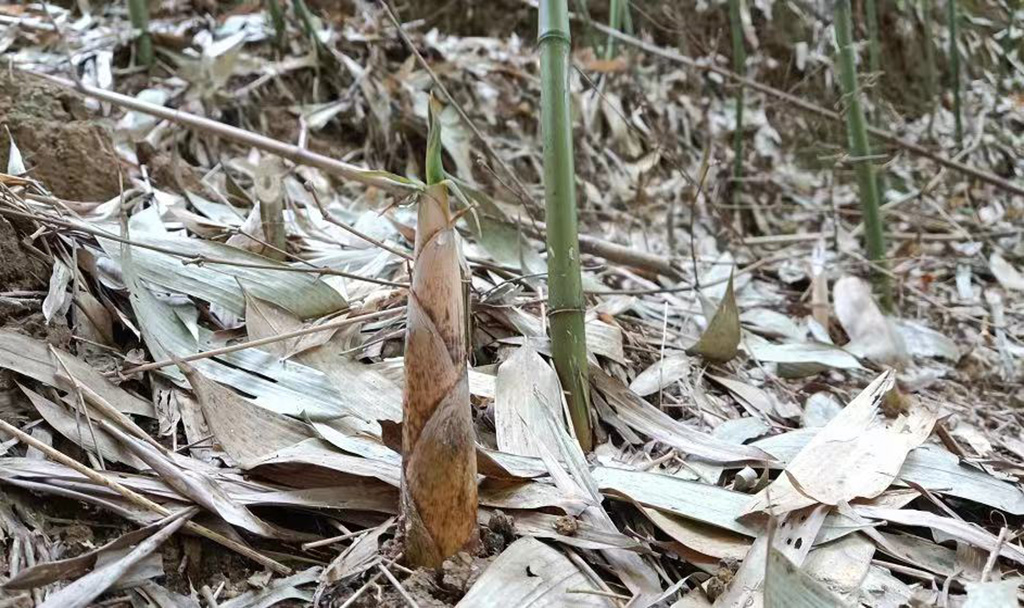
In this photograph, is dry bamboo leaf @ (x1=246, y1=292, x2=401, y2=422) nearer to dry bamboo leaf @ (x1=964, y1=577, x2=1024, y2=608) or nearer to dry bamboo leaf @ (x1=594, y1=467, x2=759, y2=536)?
dry bamboo leaf @ (x1=594, y1=467, x2=759, y2=536)

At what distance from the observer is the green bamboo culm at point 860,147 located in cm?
151

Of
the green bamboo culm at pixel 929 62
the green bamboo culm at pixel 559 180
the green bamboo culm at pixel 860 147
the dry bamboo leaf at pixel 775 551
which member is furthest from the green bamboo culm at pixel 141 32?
the green bamboo culm at pixel 929 62

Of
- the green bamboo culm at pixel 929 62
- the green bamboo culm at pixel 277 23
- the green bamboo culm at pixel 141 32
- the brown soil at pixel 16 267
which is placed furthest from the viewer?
the green bamboo culm at pixel 929 62

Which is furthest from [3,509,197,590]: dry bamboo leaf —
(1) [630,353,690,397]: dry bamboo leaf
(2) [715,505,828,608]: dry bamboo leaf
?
(1) [630,353,690,397]: dry bamboo leaf

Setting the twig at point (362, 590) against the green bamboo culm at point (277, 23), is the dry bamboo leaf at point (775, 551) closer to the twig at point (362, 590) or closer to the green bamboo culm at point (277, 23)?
the twig at point (362, 590)

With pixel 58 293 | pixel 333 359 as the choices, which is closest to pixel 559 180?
pixel 333 359

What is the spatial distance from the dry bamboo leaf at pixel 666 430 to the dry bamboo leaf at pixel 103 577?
49cm

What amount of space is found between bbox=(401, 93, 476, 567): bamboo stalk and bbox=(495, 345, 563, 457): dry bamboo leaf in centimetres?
18

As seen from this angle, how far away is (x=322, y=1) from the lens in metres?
2.49

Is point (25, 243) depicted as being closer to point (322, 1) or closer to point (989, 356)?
point (989, 356)

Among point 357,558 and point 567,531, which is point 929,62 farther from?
point 357,558

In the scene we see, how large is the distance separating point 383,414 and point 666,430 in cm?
33

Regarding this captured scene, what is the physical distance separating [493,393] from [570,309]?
0.47ft

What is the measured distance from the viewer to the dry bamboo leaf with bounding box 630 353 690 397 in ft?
3.26
